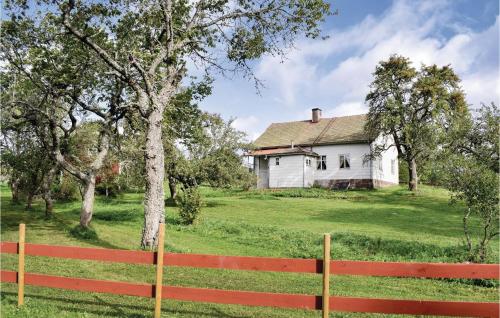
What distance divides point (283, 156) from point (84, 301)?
38913 millimetres

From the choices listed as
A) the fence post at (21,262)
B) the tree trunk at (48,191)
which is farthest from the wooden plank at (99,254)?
the tree trunk at (48,191)

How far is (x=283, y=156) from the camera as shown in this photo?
47469mm

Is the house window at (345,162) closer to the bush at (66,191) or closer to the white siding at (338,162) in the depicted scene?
the white siding at (338,162)

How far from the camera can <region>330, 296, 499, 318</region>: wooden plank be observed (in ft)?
21.3

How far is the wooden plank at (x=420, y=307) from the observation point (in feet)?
21.3

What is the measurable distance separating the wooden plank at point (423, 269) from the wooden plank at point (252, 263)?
40 cm

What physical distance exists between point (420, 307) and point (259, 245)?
1181 cm

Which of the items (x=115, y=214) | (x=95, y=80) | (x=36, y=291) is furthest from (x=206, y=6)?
(x=115, y=214)

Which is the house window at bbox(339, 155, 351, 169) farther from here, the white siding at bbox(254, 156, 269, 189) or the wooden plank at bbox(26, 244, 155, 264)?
the wooden plank at bbox(26, 244, 155, 264)

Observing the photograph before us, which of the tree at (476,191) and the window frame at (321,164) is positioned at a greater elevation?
the window frame at (321,164)

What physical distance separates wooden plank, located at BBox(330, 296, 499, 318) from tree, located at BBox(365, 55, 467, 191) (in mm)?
34434

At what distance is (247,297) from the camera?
738 cm

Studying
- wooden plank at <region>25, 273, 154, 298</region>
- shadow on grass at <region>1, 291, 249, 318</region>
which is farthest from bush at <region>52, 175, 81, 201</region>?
wooden plank at <region>25, 273, 154, 298</region>

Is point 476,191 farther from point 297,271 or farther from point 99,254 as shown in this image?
point 99,254
